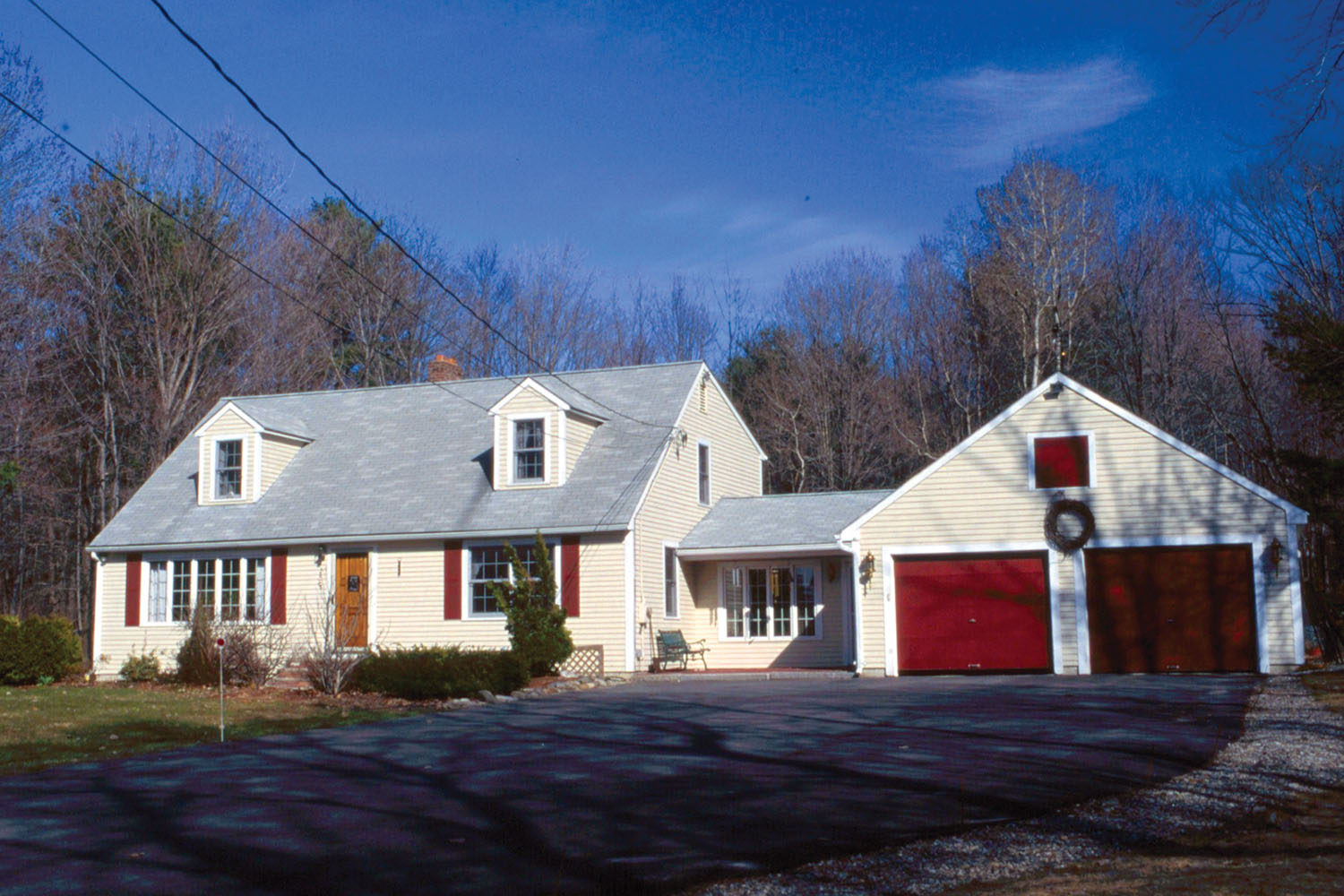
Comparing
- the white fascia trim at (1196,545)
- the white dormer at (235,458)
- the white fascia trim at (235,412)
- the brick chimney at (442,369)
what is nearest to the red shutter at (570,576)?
the white dormer at (235,458)

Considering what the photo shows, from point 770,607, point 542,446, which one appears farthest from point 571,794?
point 770,607

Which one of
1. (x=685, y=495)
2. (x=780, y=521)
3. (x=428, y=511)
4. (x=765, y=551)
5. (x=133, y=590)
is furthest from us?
(x=133, y=590)

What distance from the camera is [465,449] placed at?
27.9 meters

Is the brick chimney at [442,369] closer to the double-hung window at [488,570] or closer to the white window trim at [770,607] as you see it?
the double-hung window at [488,570]

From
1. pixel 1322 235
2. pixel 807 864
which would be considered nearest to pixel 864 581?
pixel 1322 235

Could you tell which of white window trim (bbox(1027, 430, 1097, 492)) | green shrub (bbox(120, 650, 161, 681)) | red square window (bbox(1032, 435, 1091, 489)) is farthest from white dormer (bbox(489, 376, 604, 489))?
red square window (bbox(1032, 435, 1091, 489))

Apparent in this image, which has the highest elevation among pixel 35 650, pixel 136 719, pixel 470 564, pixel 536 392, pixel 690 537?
pixel 536 392

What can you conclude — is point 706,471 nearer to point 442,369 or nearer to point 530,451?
point 530,451

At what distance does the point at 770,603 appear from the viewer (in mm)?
26938

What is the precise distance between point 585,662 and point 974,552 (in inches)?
292

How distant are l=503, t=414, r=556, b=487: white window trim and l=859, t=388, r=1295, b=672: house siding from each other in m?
6.78

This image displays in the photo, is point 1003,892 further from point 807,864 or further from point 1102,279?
point 1102,279

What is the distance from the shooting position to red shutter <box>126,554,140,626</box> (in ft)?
90.2

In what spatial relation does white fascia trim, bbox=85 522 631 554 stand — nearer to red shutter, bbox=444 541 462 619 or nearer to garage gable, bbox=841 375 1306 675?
red shutter, bbox=444 541 462 619
